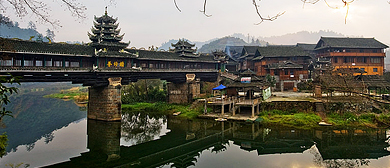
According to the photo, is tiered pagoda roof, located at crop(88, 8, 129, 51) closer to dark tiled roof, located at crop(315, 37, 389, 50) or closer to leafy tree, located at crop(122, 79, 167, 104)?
leafy tree, located at crop(122, 79, 167, 104)

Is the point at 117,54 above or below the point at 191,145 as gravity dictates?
above

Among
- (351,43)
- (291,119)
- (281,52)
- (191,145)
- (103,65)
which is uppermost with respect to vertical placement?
(351,43)

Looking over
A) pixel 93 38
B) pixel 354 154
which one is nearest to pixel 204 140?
pixel 354 154

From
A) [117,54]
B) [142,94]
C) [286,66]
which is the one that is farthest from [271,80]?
[117,54]

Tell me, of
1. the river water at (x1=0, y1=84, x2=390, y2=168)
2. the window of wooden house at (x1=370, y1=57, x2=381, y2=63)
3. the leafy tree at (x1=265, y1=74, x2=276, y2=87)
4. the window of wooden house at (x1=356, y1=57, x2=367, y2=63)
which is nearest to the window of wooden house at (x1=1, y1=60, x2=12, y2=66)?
the river water at (x1=0, y1=84, x2=390, y2=168)

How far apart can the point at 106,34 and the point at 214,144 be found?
17.1 metres

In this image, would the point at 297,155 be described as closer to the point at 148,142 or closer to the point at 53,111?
the point at 148,142

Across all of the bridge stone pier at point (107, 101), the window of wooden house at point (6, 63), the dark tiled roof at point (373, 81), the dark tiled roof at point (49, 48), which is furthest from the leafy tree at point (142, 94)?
the dark tiled roof at point (373, 81)

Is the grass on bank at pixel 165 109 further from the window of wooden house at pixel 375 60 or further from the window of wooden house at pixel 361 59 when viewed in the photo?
the window of wooden house at pixel 375 60

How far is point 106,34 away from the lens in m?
28.1

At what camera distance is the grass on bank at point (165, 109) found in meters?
29.2

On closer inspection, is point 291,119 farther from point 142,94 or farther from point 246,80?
point 142,94

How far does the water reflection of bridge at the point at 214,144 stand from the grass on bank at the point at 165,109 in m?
5.14

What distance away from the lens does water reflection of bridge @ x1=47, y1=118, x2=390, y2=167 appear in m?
16.0
